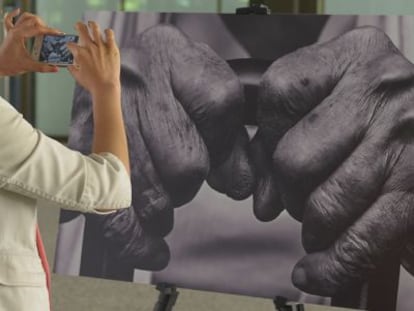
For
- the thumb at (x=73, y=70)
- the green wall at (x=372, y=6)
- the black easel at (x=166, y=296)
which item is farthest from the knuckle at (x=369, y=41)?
the green wall at (x=372, y=6)

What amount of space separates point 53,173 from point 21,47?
357 mm

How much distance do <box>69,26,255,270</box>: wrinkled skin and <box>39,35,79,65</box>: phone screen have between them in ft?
3.02

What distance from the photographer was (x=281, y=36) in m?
2.15

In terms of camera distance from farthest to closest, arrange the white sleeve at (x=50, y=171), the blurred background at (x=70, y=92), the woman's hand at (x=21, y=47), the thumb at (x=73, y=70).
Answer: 1. the blurred background at (x=70, y=92)
2. the woman's hand at (x=21, y=47)
3. the thumb at (x=73, y=70)
4. the white sleeve at (x=50, y=171)

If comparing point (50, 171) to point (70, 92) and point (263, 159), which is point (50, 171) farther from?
point (70, 92)

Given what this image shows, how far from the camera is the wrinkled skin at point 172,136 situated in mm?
2193

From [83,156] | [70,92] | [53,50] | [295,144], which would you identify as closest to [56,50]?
[53,50]

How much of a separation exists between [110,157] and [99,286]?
3086 millimetres

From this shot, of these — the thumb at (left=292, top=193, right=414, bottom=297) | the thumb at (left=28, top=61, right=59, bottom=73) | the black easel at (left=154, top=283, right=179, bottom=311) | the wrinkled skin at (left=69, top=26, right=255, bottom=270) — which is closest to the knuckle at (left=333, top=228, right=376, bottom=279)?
the thumb at (left=292, top=193, right=414, bottom=297)

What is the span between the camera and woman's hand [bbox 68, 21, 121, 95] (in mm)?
1121

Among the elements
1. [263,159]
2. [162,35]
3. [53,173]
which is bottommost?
[263,159]

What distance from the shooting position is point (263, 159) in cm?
217

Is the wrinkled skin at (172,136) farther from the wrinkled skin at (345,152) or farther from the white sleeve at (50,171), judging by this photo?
the white sleeve at (50,171)

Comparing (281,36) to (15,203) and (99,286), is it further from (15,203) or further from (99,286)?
(99,286)
